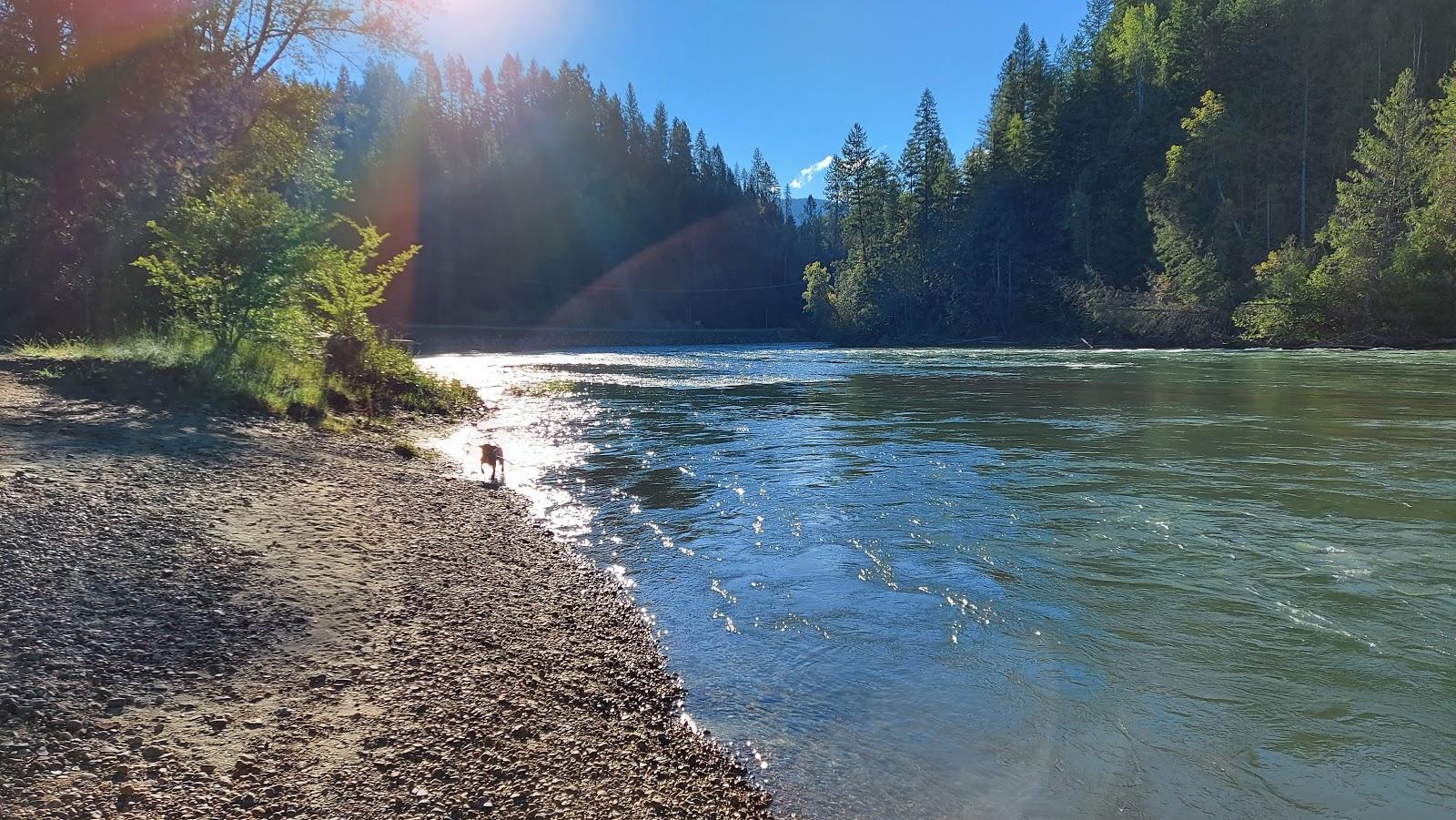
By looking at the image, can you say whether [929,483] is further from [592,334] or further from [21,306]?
[592,334]

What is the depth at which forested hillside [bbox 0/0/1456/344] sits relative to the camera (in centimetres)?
1692

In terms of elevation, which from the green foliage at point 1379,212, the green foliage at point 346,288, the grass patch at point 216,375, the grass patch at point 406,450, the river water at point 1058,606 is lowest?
the river water at point 1058,606

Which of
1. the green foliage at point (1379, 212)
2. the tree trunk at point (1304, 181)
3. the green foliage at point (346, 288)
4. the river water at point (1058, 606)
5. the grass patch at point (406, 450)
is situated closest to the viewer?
the river water at point (1058, 606)

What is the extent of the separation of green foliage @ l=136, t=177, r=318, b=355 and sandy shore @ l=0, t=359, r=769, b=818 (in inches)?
249

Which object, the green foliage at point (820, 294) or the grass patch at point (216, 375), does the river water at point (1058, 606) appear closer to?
the grass patch at point (216, 375)

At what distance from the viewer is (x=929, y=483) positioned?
1003 centimetres

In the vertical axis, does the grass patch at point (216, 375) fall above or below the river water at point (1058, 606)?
above

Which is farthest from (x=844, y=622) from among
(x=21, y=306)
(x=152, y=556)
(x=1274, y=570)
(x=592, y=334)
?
(x=592, y=334)

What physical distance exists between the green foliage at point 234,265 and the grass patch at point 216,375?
1.62 ft

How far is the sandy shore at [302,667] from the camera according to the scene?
3.00 m

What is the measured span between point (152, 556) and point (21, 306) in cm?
1843

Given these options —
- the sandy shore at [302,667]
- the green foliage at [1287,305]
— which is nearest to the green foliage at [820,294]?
the green foliage at [1287,305]

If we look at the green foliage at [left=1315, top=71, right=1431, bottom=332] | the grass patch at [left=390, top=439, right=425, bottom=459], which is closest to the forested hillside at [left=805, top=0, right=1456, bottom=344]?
the green foliage at [left=1315, top=71, right=1431, bottom=332]

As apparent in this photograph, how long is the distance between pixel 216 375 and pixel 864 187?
9442cm
